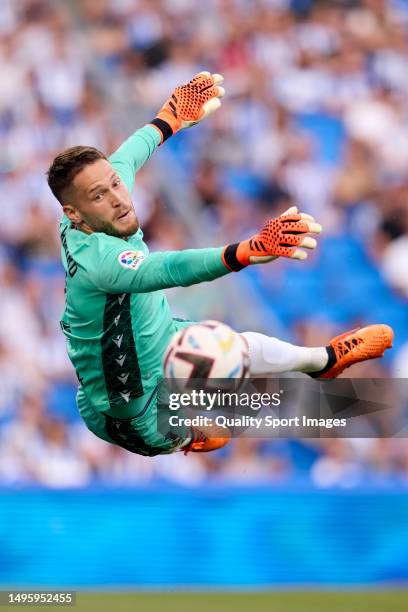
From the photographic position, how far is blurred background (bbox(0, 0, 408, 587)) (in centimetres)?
935

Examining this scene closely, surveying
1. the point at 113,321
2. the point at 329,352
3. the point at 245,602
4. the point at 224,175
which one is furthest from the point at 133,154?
the point at 224,175

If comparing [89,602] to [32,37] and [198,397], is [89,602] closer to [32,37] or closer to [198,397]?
[198,397]

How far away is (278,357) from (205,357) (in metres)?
0.72

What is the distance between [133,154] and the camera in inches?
274

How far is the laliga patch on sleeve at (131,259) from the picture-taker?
19.4 ft

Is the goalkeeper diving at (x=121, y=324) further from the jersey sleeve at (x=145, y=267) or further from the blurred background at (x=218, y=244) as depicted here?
the blurred background at (x=218, y=244)

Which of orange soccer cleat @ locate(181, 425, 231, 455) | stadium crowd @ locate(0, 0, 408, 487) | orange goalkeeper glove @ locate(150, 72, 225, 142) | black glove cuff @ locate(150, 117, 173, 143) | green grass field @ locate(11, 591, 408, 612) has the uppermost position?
stadium crowd @ locate(0, 0, 408, 487)

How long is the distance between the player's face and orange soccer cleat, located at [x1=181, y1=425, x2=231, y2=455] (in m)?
1.20

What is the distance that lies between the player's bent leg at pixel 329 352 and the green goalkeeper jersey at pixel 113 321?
0.51 metres

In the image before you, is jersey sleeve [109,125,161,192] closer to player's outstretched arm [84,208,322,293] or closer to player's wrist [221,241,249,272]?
player's outstretched arm [84,208,322,293]

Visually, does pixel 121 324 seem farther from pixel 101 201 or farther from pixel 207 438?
pixel 207 438

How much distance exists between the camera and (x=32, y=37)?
11820mm

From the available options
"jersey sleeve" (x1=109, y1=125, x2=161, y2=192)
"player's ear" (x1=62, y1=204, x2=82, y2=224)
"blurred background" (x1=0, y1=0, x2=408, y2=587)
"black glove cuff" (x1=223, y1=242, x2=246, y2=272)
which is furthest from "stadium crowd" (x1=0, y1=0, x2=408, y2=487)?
"black glove cuff" (x1=223, y1=242, x2=246, y2=272)

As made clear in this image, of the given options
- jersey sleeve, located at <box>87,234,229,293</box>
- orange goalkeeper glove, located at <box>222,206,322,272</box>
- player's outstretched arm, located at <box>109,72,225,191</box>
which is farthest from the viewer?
player's outstretched arm, located at <box>109,72,225,191</box>
